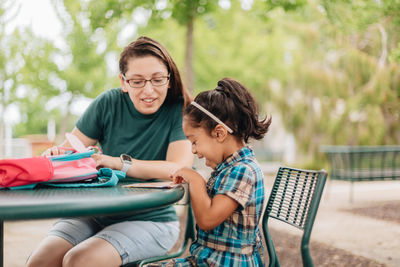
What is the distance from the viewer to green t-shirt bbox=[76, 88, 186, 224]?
2.08 m

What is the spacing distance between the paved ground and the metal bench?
41cm

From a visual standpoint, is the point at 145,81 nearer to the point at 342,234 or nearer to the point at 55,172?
the point at 55,172

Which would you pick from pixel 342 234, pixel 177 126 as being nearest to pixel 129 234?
pixel 177 126

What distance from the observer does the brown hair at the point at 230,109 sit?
1638 millimetres

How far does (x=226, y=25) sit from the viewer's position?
400 inches

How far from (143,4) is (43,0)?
184 inches

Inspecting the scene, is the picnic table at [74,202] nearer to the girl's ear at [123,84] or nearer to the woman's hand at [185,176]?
the woman's hand at [185,176]

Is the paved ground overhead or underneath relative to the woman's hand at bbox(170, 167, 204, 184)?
underneath

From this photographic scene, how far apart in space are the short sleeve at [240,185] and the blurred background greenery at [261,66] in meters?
5.48

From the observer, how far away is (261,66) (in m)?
10.9

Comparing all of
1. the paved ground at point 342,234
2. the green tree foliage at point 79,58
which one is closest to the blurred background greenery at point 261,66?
the green tree foliage at point 79,58

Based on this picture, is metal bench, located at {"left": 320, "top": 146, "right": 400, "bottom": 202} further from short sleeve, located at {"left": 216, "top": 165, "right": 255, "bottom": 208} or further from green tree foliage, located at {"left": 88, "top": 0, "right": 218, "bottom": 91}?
short sleeve, located at {"left": 216, "top": 165, "right": 255, "bottom": 208}

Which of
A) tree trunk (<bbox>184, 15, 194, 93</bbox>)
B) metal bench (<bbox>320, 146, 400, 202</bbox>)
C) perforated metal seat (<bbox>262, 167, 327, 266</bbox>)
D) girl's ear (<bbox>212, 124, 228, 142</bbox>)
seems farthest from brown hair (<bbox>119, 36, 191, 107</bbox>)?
metal bench (<bbox>320, 146, 400, 202</bbox>)

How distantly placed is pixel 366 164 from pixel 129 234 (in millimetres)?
6389
